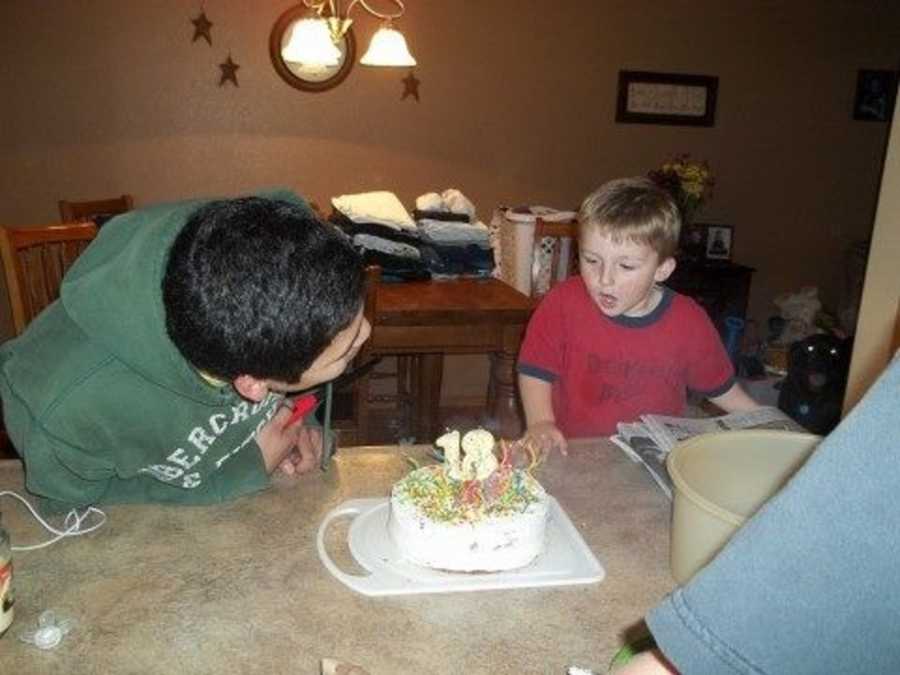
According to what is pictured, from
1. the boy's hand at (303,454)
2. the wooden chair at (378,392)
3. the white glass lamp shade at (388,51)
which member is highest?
the white glass lamp shade at (388,51)

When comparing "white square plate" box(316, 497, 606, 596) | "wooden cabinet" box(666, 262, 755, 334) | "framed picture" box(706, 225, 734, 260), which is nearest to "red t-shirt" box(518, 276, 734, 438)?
"white square plate" box(316, 497, 606, 596)

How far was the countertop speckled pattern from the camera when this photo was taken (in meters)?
0.82

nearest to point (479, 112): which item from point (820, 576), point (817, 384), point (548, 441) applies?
point (817, 384)

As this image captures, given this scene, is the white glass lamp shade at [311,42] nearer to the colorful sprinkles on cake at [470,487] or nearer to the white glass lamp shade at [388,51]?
the white glass lamp shade at [388,51]

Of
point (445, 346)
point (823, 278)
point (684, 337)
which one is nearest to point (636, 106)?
point (823, 278)

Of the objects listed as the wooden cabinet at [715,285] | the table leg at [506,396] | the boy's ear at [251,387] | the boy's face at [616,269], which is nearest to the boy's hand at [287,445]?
the boy's ear at [251,387]

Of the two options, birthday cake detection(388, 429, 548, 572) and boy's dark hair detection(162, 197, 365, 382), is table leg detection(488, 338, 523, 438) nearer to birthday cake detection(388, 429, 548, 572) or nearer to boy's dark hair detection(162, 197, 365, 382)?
birthday cake detection(388, 429, 548, 572)

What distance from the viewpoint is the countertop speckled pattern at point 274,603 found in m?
0.82

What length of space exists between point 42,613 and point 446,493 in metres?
0.50

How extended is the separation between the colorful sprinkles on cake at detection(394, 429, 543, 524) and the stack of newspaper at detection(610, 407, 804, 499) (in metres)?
0.30

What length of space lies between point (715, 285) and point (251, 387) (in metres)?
3.42

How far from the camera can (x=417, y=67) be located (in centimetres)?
376

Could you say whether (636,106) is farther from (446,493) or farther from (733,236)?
(446,493)

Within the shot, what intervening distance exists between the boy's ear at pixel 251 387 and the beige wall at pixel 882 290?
1211 millimetres
